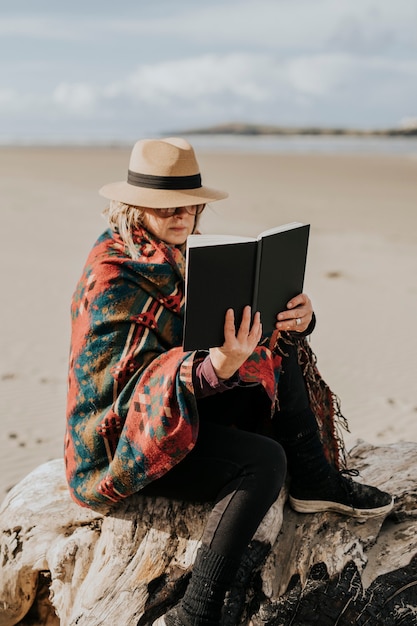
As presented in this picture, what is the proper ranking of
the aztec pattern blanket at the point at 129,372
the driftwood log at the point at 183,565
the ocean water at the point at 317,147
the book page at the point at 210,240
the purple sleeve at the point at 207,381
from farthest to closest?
the ocean water at the point at 317,147, the driftwood log at the point at 183,565, the aztec pattern blanket at the point at 129,372, the purple sleeve at the point at 207,381, the book page at the point at 210,240

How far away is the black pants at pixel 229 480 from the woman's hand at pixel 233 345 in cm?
33

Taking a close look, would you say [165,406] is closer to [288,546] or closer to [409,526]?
[288,546]

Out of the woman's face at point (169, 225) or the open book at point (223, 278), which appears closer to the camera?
the open book at point (223, 278)

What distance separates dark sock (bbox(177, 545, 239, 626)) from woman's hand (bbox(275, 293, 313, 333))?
2.94ft

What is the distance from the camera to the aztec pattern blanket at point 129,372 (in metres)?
2.64

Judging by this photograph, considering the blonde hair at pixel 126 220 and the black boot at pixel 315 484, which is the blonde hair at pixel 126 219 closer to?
the blonde hair at pixel 126 220

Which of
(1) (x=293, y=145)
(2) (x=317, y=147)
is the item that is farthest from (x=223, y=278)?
(1) (x=293, y=145)

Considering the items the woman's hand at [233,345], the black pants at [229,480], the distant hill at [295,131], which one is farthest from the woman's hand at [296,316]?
the distant hill at [295,131]

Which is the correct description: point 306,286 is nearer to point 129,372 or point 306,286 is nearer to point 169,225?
point 169,225

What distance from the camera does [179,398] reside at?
2568 mm

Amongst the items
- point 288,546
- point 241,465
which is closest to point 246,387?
point 241,465

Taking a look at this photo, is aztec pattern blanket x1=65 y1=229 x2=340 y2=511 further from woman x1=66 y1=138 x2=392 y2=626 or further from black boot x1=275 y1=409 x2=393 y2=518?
black boot x1=275 y1=409 x2=393 y2=518

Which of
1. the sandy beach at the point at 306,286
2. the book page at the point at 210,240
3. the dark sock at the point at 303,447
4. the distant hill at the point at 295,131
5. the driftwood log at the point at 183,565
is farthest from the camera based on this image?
the distant hill at the point at 295,131

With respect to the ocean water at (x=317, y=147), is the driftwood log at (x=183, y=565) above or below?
above
